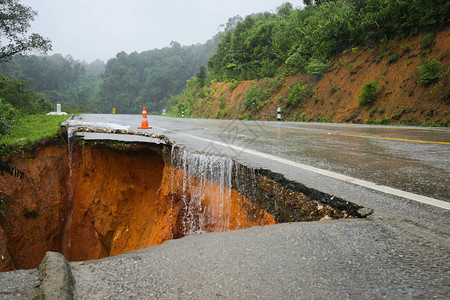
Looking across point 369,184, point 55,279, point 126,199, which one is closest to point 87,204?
point 126,199

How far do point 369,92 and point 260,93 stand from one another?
8261mm

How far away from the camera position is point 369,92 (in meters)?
11.4

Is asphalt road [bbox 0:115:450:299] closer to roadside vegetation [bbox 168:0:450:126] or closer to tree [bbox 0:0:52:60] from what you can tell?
roadside vegetation [bbox 168:0:450:126]

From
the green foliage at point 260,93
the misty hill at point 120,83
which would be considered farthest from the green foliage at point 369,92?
the misty hill at point 120,83

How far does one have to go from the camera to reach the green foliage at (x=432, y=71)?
377 inches

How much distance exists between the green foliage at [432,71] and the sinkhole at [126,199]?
32.8 ft

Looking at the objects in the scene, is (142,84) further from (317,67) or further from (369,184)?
(369,184)

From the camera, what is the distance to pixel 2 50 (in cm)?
1877

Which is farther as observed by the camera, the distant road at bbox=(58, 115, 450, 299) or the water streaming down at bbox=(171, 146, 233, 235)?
the water streaming down at bbox=(171, 146, 233, 235)

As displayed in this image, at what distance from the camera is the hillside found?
9.73m

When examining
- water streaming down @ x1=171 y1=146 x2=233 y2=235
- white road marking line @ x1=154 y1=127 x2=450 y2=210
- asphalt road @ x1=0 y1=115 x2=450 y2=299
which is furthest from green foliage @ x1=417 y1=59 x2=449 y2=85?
water streaming down @ x1=171 y1=146 x2=233 y2=235

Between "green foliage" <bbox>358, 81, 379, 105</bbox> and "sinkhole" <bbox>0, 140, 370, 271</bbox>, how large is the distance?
973cm

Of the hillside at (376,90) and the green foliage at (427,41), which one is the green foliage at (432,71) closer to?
the hillside at (376,90)

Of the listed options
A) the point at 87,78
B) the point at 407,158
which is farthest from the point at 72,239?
the point at 87,78
